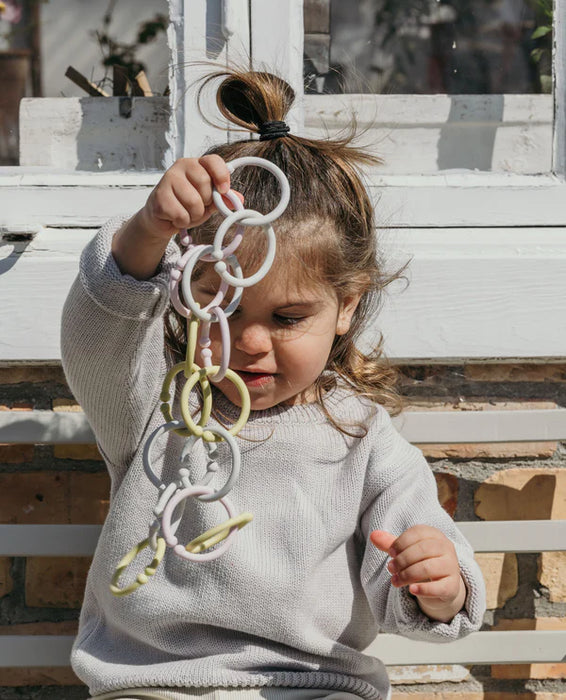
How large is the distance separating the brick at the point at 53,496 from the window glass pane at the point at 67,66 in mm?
558

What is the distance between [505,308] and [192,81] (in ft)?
2.15

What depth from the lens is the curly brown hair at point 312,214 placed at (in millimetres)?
1305

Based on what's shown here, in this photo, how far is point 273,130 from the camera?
138 cm

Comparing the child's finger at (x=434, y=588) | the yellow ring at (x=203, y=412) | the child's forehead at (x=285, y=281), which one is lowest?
the child's finger at (x=434, y=588)

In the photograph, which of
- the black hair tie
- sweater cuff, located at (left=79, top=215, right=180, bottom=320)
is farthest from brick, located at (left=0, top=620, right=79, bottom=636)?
the black hair tie

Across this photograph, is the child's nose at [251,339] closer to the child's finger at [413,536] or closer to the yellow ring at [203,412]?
the yellow ring at [203,412]

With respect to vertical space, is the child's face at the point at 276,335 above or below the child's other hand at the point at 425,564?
above

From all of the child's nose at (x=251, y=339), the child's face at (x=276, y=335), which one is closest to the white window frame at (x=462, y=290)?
the child's face at (x=276, y=335)

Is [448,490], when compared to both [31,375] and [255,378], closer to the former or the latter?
[255,378]

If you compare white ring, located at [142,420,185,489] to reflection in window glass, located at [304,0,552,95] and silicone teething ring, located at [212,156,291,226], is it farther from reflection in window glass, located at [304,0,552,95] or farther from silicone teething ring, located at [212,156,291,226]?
reflection in window glass, located at [304,0,552,95]

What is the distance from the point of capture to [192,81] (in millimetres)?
1703

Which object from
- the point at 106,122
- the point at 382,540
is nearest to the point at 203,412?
the point at 382,540

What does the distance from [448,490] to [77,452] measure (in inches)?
25.7

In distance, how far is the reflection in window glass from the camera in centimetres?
181
